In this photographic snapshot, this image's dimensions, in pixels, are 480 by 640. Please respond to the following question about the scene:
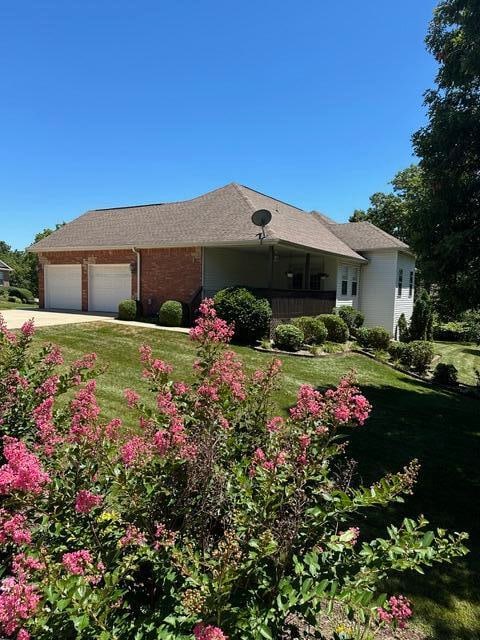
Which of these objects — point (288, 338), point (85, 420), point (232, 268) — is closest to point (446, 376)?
point (288, 338)

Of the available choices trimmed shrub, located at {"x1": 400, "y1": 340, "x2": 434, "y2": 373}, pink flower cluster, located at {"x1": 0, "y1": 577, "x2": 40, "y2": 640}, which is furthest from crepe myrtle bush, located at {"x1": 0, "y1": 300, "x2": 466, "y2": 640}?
trimmed shrub, located at {"x1": 400, "y1": 340, "x2": 434, "y2": 373}

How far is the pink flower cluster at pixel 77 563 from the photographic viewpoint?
1.60 meters

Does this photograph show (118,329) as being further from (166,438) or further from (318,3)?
(166,438)

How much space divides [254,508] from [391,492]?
680mm

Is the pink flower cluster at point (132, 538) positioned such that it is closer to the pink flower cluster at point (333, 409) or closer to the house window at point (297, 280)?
the pink flower cluster at point (333, 409)

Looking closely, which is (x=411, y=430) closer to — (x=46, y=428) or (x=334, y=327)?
(x=46, y=428)

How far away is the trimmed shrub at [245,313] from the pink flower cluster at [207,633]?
1218 cm

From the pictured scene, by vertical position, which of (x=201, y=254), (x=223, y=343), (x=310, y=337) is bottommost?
(x=310, y=337)

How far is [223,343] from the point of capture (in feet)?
9.47

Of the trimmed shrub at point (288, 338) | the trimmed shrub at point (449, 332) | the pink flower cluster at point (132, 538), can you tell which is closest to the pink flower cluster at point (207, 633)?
the pink flower cluster at point (132, 538)

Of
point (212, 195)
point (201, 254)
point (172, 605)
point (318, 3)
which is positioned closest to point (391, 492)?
point (172, 605)

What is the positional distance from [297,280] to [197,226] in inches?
290

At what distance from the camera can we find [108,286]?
19828 mm

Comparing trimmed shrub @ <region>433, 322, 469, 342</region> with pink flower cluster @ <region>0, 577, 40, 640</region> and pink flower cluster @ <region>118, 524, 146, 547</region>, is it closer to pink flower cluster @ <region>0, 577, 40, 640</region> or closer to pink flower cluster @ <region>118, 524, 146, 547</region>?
pink flower cluster @ <region>118, 524, 146, 547</region>
